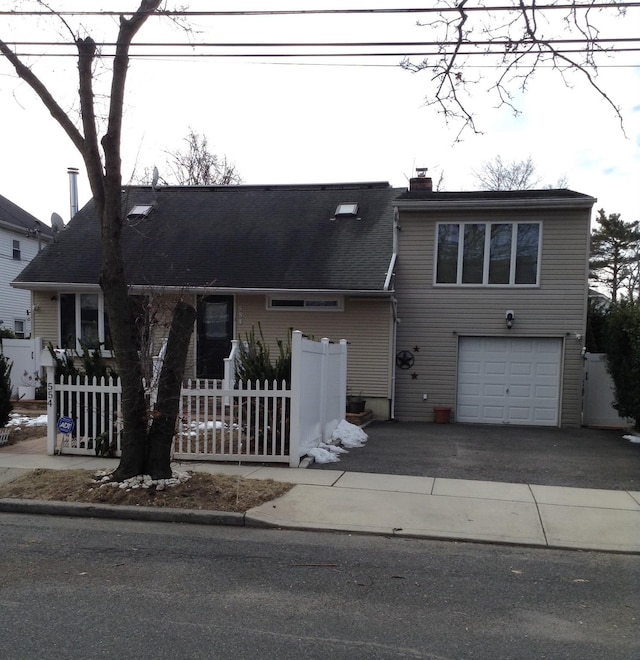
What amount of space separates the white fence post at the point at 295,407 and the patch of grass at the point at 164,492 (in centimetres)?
91

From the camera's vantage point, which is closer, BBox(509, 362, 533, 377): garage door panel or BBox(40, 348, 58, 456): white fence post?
BBox(40, 348, 58, 456): white fence post

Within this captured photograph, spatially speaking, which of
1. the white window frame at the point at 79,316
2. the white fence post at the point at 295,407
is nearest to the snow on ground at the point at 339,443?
the white fence post at the point at 295,407

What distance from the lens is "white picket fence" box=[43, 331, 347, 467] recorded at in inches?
313

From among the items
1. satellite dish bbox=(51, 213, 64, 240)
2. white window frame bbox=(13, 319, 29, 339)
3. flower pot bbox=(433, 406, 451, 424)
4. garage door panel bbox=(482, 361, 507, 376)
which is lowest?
flower pot bbox=(433, 406, 451, 424)

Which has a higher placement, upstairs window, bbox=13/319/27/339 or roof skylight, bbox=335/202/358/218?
roof skylight, bbox=335/202/358/218

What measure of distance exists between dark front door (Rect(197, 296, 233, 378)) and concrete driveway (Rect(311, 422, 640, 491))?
4.39 meters

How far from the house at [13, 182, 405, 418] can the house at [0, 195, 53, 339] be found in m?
13.2

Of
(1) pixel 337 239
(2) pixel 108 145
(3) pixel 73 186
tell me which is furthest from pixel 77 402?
(3) pixel 73 186

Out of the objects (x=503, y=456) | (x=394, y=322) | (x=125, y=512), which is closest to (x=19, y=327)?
→ (x=394, y=322)

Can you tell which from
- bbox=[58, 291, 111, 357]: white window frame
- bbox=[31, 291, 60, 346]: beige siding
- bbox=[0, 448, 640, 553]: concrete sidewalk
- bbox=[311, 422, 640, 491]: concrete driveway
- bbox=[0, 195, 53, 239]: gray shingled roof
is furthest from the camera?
bbox=[0, 195, 53, 239]: gray shingled roof

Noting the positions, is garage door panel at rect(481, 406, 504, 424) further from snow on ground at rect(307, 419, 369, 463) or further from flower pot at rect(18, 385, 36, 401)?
flower pot at rect(18, 385, 36, 401)

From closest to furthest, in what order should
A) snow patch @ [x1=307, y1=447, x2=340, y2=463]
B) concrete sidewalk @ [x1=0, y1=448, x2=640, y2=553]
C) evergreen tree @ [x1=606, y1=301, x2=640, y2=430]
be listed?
concrete sidewalk @ [x1=0, y1=448, x2=640, y2=553]
snow patch @ [x1=307, y1=447, x2=340, y2=463]
evergreen tree @ [x1=606, y1=301, x2=640, y2=430]

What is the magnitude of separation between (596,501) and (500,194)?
9.66 metres

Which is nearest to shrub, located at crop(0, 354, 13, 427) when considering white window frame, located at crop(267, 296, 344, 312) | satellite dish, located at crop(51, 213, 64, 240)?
white window frame, located at crop(267, 296, 344, 312)
